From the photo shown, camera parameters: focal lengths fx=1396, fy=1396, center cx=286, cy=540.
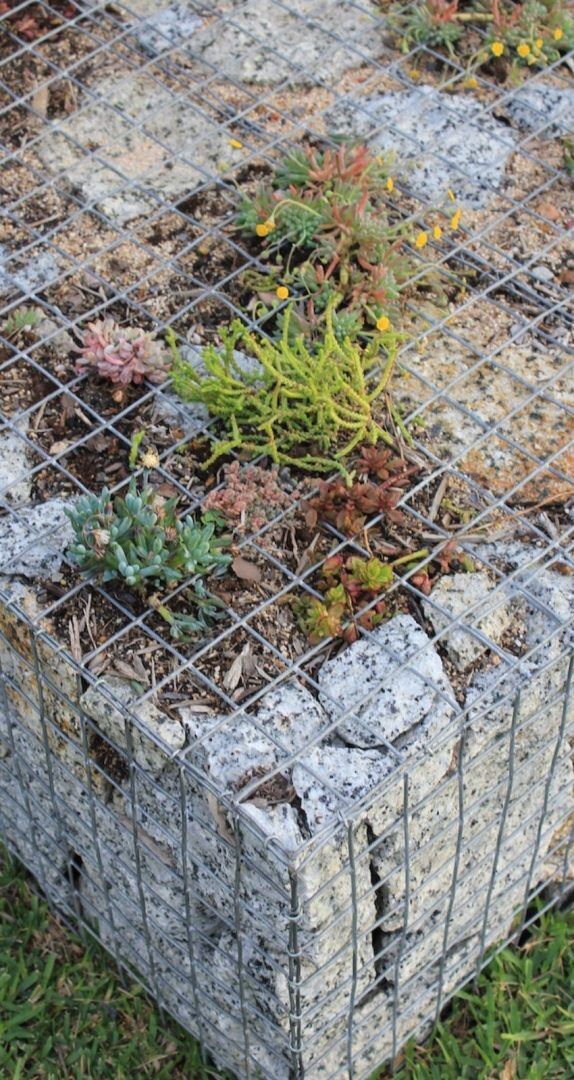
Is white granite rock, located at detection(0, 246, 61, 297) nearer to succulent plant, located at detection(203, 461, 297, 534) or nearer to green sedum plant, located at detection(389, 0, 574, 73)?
succulent plant, located at detection(203, 461, 297, 534)

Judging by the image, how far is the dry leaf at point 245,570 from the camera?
287 cm

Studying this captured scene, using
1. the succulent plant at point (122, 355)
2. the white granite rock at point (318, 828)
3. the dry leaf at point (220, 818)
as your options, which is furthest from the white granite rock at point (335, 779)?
the succulent plant at point (122, 355)

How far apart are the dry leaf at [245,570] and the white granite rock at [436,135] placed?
124 cm

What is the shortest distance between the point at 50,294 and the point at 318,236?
0.67 m

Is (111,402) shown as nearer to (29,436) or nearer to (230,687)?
(29,436)

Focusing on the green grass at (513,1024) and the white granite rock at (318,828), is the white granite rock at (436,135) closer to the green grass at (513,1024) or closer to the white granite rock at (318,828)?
the white granite rock at (318,828)

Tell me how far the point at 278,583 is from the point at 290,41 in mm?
1834

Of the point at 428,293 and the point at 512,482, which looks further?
the point at 428,293

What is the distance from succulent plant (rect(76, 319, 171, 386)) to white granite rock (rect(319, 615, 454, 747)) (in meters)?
0.85

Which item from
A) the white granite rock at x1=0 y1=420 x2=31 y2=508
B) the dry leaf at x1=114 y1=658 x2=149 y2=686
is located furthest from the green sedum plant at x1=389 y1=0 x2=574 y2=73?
the dry leaf at x1=114 y1=658 x2=149 y2=686

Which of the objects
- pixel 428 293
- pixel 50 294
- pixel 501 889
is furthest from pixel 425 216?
pixel 501 889

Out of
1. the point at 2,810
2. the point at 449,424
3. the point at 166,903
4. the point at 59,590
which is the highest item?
the point at 449,424

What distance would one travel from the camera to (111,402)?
10.5ft

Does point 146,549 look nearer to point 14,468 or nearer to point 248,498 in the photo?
point 248,498
